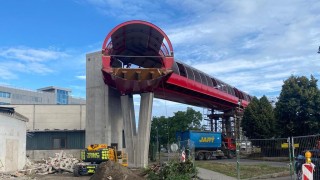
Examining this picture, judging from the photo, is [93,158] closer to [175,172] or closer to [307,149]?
[175,172]

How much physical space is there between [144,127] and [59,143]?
14.9m

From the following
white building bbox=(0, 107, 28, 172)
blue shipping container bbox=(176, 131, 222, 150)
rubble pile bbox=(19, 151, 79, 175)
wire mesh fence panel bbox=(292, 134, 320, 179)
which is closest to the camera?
wire mesh fence panel bbox=(292, 134, 320, 179)

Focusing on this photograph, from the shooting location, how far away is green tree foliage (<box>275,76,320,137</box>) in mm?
36406

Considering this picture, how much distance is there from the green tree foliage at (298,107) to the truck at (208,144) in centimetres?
961

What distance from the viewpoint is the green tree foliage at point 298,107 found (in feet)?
119

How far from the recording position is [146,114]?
33.5 metres

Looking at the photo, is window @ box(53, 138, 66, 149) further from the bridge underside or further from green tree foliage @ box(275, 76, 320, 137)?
green tree foliage @ box(275, 76, 320, 137)

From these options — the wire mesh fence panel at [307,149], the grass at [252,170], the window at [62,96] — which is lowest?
the grass at [252,170]

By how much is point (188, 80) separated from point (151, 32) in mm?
7783

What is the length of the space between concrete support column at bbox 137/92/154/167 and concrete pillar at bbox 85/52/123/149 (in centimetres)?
289

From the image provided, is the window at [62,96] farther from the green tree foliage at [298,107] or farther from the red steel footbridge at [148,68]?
the green tree foliage at [298,107]

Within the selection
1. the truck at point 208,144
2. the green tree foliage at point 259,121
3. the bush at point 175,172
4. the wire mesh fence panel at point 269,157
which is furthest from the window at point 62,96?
the bush at point 175,172

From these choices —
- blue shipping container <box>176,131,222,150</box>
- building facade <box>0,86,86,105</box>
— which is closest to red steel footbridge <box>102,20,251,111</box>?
blue shipping container <box>176,131,222,150</box>

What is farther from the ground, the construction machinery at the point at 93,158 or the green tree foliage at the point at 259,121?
the green tree foliage at the point at 259,121
